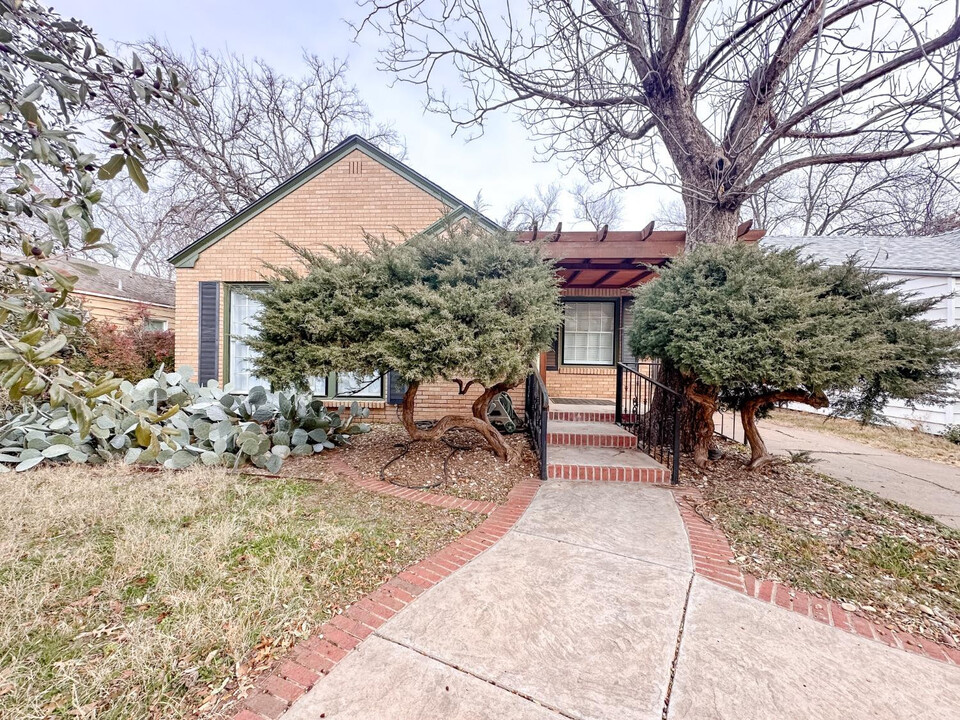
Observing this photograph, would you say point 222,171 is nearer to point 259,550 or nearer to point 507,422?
point 507,422

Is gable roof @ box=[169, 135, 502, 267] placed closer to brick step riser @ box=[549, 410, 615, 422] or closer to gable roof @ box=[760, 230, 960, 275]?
brick step riser @ box=[549, 410, 615, 422]

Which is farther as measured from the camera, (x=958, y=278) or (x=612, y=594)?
(x=958, y=278)

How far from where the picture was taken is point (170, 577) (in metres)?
2.46

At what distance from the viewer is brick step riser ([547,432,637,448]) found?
5578 mm

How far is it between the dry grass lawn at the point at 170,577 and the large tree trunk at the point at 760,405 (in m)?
3.55

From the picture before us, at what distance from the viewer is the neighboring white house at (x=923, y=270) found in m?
8.14

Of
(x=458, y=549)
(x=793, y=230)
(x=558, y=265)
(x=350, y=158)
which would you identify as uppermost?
(x=793, y=230)

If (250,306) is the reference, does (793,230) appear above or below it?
above

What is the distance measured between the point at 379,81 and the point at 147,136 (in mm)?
5896

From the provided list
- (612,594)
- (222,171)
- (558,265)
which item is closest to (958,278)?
(558,265)

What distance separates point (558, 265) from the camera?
21.8ft

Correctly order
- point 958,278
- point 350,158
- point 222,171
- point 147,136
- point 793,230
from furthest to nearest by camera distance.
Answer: point 793,230, point 222,171, point 958,278, point 350,158, point 147,136

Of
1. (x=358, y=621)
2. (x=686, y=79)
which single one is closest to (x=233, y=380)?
(x=358, y=621)

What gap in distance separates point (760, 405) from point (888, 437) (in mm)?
5498
